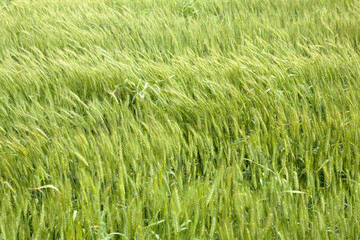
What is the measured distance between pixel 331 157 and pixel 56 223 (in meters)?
0.84

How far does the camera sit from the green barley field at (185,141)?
89 centimetres

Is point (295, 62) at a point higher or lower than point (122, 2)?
lower

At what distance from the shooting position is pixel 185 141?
1.25m

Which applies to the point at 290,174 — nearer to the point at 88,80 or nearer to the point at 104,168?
the point at 104,168

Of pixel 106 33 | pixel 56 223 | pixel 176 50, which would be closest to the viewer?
pixel 56 223

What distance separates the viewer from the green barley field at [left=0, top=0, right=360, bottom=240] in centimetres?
89

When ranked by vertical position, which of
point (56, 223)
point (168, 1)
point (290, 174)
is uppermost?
point (168, 1)

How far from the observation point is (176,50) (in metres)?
2.18

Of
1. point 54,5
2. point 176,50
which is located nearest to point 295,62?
point 176,50

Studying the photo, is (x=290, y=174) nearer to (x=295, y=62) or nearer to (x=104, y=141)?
(x=104, y=141)

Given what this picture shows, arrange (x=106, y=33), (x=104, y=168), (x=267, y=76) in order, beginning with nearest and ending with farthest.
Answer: (x=104, y=168)
(x=267, y=76)
(x=106, y=33)

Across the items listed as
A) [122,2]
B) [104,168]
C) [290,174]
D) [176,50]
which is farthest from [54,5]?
[290,174]

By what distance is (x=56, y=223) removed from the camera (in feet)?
2.96

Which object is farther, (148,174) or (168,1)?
(168,1)
